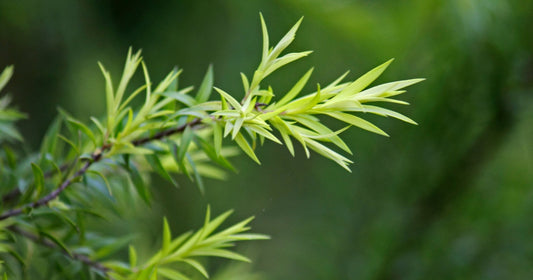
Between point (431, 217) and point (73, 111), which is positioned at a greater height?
point (431, 217)

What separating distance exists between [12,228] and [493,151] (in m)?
0.50

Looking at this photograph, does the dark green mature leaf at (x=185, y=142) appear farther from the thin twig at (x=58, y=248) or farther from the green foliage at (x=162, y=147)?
the thin twig at (x=58, y=248)

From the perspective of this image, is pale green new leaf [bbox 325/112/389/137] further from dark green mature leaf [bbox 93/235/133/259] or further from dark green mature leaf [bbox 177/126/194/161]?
dark green mature leaf [bbox 93/235/133/259]

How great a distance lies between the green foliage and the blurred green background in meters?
0.29

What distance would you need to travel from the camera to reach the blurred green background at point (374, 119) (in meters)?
0.60

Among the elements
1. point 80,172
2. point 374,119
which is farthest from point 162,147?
point 374,119

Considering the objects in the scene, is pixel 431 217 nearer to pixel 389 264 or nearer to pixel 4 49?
pixel 389 264

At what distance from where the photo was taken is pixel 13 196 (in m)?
0.36

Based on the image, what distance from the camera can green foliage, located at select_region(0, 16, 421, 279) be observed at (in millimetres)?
256

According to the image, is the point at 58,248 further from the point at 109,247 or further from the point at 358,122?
the point at 358,122

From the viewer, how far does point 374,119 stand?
68 centimetres

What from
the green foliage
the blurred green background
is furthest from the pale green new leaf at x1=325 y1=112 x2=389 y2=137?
the blurred green background

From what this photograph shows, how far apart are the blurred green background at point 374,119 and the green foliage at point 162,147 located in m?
0.29

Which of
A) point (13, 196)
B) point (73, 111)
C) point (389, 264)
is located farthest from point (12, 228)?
point (73, 111)
